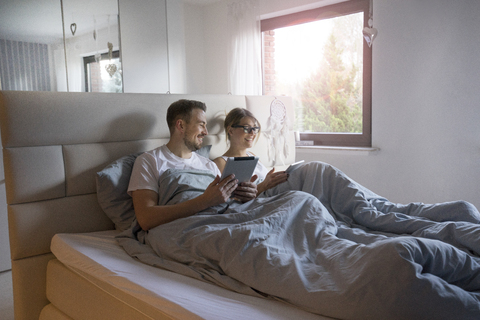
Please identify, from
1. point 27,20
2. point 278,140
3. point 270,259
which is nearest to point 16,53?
point 27,20

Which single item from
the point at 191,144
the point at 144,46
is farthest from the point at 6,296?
the point at 144,46

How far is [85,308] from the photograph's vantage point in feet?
5.02

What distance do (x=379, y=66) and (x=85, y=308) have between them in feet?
9.16

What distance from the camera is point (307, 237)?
1.41 metres

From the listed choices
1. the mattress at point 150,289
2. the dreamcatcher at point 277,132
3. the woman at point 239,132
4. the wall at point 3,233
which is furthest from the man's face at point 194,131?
the wall at point 3,233

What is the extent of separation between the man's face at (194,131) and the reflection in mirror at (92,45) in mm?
1573

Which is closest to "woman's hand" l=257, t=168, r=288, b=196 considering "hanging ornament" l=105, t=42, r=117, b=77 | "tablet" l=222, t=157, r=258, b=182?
"tablet" l=222, t=157, r=258, b=182

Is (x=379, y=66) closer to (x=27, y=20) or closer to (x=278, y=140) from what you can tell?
(x=278, y=140)

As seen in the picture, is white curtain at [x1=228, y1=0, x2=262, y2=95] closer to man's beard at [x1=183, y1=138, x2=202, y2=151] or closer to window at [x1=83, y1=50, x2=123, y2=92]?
window at [x1=83, y1=50, x2=123, y2=92]

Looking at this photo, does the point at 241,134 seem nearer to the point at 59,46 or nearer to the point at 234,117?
the point at 234,117

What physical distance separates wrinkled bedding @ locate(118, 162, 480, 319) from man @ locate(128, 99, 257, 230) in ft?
0.19

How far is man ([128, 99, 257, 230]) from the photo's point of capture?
5.59 feet

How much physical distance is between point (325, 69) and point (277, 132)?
119cm

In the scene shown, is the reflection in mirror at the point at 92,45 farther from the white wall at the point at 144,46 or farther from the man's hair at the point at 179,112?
the man's hair at the point at 179,112
